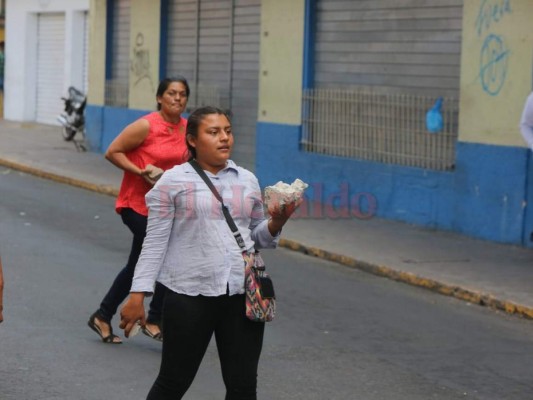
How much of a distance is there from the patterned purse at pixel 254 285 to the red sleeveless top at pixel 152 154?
2.72m

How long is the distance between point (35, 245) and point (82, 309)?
3197 mm

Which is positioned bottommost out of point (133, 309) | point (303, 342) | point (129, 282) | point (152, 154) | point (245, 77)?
point (303, 342)

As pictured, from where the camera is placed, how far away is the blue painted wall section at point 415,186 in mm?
13008

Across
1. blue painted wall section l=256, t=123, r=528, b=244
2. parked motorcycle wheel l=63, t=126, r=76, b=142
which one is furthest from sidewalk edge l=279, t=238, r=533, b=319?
parked motorcycle wheel l=63, t=126, r=76, b=142

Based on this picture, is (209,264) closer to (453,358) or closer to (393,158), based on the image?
(453,358)

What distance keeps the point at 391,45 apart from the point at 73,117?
10952mm

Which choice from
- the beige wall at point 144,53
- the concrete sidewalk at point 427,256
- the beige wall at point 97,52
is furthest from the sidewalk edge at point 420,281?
the beige wall at point 97,52

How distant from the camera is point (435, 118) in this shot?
14000 mm

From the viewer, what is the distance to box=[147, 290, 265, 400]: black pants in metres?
5.38

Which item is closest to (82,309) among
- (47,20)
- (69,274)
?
(69,274)

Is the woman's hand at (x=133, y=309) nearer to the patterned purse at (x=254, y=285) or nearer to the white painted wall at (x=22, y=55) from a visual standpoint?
the patterned purse at (x=254, y=285)

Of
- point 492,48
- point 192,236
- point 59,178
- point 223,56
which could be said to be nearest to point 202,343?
point 192,236

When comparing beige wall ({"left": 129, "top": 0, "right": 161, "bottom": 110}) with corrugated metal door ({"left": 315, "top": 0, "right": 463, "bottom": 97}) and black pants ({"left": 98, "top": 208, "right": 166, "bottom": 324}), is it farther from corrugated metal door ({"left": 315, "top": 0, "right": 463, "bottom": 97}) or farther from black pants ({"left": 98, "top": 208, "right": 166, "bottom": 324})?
black pants ({"left": 98, "top": 208, "right": 166, "bottom": 324})

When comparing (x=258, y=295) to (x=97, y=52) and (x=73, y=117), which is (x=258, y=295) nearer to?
(x=97, y=52)
